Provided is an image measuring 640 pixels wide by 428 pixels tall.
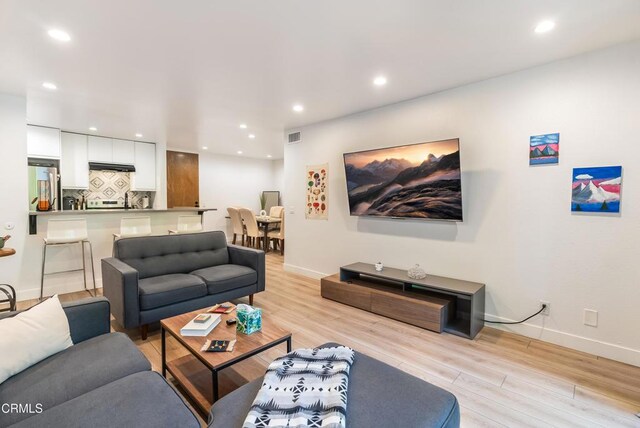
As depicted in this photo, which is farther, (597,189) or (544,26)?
(597,189)

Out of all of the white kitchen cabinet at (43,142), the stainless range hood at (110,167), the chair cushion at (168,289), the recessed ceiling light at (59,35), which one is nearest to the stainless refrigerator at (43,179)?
the white kitchen cabinet at (43,142)

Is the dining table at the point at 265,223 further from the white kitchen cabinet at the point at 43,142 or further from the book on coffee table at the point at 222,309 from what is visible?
the book on coffee table at the point at 222,309

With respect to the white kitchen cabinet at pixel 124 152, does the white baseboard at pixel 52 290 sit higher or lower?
lower

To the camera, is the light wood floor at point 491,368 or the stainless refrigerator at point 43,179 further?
the stainless refrigerator at point 43,179

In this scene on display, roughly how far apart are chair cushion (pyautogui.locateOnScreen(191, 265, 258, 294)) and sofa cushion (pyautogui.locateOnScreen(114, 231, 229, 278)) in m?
0.16

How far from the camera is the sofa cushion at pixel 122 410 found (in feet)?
3.63

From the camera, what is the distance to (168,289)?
2877 mm

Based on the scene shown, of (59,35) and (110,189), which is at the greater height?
(59,35)

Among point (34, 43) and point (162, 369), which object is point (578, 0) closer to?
point (162, 369)

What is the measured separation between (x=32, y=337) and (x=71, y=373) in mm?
311

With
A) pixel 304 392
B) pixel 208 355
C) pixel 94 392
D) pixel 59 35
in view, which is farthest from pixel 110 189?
pixel 304 392

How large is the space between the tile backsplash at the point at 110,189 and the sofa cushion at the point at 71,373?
5820 millimetres

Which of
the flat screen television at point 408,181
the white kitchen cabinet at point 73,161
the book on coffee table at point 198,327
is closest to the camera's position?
the book on coffee table at point 198,327

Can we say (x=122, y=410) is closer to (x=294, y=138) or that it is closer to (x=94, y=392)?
(x=94, y=392)
